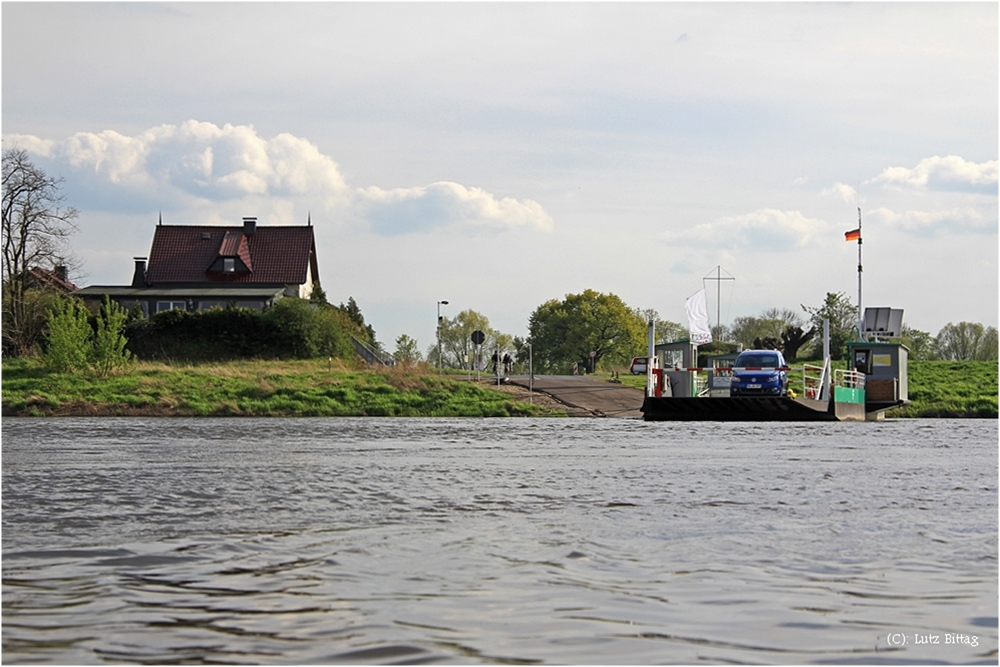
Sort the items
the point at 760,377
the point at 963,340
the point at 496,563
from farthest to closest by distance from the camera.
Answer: the point at 963,340, the point at 760,377, the point at 496,563

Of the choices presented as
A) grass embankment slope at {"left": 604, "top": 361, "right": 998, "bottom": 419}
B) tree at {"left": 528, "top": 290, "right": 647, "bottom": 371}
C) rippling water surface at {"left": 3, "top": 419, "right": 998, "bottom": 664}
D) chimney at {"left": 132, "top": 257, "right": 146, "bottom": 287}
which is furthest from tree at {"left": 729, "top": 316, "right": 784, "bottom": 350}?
rippling water surface at {"left": 3, "top": 419, "right": 998, "bottom": 664}

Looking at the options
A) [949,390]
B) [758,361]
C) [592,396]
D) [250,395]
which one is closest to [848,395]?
[758,361]

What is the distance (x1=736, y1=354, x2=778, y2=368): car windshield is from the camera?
40.1m

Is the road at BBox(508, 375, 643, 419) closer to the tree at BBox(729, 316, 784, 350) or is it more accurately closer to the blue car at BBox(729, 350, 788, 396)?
the blue car at BBox(729, 350, 788, 396)

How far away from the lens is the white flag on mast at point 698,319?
4719 centimetres

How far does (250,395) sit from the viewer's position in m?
47.9

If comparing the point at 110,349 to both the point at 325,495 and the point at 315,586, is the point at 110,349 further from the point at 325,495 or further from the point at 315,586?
the point at 315,586

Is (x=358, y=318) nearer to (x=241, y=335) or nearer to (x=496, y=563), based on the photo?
(x=241, y=335)

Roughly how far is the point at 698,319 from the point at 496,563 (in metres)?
39.4

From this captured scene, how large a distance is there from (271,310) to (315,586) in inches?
2251

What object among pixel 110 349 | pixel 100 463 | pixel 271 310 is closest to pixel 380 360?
pixel 271 310

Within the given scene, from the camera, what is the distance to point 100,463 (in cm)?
1995

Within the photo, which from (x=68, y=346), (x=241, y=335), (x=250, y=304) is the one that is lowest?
(x=68, y=346)

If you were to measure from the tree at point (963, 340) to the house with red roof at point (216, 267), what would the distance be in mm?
55626
